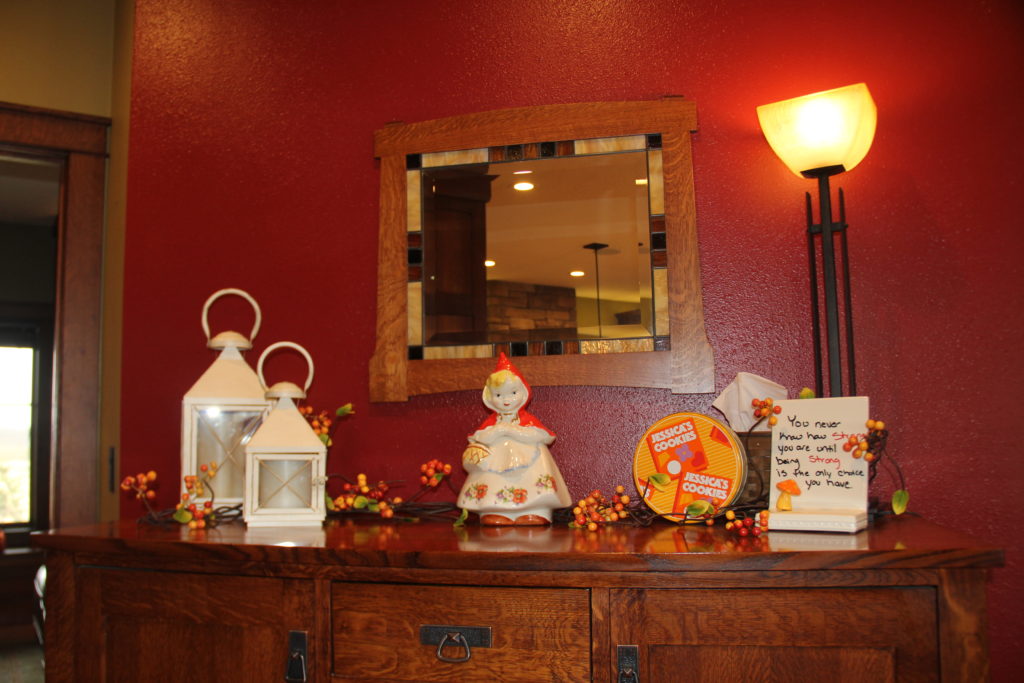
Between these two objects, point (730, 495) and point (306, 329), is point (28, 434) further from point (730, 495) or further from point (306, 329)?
point (730, 495)

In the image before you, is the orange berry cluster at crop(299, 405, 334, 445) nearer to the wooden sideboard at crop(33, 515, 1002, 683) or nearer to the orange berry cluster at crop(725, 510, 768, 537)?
the wooden sideboard at crop(33, 515, 1002, 683)

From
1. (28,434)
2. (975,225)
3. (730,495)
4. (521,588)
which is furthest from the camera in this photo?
(28,434)

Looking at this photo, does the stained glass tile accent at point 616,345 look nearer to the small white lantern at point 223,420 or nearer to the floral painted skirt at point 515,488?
the floral painted skirt at point 515,488

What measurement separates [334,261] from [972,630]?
1564 millimetres

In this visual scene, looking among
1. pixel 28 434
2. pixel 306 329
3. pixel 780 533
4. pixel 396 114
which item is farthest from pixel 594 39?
pixel 28 434

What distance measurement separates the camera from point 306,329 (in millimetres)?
2072

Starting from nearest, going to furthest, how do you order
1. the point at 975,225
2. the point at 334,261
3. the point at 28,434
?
the point at 975,225 → the point at 334,261 → the point at 28,434

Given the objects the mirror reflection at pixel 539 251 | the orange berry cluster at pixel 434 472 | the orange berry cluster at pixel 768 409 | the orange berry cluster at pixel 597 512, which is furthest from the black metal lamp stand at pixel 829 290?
the orange berry cluster at pixel 434 472

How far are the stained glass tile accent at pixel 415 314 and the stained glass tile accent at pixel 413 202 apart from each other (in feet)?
0.49

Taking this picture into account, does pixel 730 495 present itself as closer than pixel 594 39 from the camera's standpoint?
Yes

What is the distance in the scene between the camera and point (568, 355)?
188 centimetres

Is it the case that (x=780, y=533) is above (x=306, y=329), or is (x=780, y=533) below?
below

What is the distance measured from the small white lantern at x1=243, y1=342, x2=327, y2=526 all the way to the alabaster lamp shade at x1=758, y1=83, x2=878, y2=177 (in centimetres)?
117

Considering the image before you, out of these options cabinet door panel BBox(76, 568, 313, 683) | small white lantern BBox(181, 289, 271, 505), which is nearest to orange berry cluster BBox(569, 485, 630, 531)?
cabinet door panel BBox(76, 568, 313, 683)
